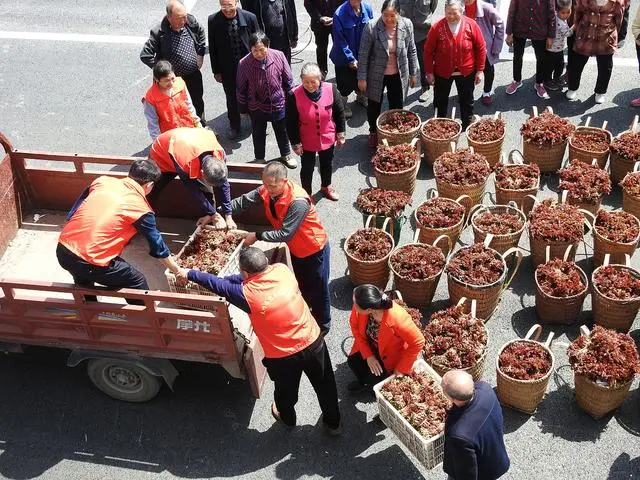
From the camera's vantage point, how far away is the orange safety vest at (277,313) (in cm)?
597

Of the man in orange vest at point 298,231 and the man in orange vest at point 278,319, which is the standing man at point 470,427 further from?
the man in orange vest at point 298,231

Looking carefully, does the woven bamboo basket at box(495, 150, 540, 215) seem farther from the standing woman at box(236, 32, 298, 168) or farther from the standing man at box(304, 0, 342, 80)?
the standing man at box(304, 0, 342, 80)

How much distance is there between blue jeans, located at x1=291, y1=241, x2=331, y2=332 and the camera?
294 inches

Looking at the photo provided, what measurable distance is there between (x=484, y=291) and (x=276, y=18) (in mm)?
5965

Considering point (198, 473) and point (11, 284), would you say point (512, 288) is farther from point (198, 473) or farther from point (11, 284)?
point (11, 284)

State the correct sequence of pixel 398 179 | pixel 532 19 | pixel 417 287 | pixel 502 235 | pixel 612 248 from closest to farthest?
pixel 417 287
pixel 612 248
pixel 502 235
pixel 398 179
pixel 532 19

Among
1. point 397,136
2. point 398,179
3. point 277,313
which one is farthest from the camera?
point 397,136

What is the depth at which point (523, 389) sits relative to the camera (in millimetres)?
6672

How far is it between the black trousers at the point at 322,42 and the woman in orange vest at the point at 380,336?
7.03m

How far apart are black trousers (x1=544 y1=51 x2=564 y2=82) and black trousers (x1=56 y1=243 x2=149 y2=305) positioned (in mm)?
8133

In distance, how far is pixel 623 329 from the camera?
299 inches

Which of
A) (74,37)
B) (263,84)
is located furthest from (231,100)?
(74,37)

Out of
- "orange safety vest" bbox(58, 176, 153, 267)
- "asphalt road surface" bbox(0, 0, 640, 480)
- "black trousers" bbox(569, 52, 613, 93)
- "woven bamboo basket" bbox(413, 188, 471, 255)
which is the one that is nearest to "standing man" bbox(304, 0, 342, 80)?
"asphalt road surface" bbox(0, 0, 640, 480)

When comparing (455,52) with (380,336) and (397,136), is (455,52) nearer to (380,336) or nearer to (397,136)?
(397,136)
